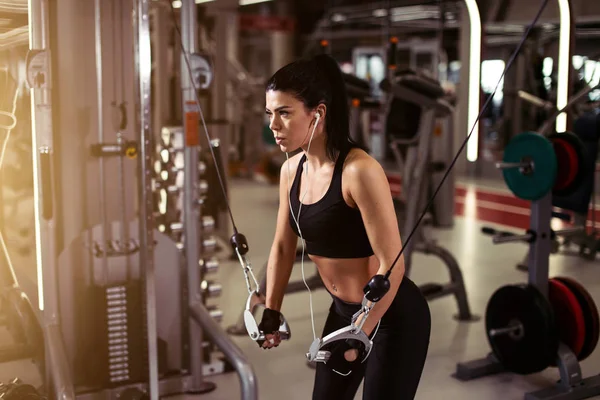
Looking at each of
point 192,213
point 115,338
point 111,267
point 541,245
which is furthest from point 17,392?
point 541,245

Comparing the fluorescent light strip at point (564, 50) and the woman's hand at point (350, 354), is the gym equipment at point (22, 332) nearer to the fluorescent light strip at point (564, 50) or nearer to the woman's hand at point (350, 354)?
the woman's hand at point (350, 354)

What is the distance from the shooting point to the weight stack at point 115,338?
3.18 meters

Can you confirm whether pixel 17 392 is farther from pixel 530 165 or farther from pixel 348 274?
pixel 530 165

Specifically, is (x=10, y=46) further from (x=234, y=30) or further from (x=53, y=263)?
(x=234, y=30)

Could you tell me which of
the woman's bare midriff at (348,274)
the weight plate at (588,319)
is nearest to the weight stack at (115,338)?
the woman's bare midriff at (348,274)

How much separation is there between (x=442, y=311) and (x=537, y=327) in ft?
4.59

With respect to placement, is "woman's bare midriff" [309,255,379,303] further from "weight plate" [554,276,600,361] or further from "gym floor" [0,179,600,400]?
"weight plate" [554,276,600,361]

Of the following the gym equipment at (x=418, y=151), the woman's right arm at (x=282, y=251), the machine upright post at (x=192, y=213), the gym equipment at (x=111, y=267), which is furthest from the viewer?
the gym equipment at (x=418, y=151)

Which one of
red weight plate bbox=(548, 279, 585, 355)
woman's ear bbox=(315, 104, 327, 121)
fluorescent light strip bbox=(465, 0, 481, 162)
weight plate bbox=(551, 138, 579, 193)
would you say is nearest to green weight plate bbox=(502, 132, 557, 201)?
weight plate bbox=(551, 138, 579, 193)

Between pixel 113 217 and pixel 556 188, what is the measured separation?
2.10 meters

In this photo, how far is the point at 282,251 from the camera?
2.05 meters

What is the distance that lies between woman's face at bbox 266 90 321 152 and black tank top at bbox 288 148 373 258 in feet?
0.44

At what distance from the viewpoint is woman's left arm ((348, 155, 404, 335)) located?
5.75 ft

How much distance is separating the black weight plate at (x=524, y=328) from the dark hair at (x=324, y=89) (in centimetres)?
182
